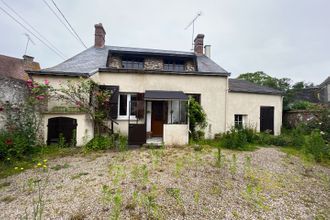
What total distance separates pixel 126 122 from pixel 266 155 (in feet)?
24.4

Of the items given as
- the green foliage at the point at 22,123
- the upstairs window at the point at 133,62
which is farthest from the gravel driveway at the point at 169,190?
the upstairs window at the point at 133,62

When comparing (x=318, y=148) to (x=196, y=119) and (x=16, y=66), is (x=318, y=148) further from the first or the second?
(x=16, y=66)

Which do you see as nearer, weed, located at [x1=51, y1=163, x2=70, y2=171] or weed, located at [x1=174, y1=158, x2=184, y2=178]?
weed, located at [x1=174, y1=158, x2=184, y2=178]

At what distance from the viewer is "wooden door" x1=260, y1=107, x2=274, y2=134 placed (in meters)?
11.2

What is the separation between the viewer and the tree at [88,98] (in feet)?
24.7

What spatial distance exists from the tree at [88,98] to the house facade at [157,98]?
0.34 m

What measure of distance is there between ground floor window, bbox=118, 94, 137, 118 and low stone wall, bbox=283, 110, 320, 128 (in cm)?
1177

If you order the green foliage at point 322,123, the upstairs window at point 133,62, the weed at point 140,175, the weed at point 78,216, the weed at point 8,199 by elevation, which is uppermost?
the upstairs window at point 133,62

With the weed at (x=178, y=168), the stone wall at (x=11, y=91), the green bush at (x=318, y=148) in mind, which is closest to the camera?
the weed at (x=178, y=168)

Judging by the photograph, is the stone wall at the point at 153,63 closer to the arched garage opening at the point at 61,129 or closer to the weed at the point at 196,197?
the arched garage opening at the point at 61,129

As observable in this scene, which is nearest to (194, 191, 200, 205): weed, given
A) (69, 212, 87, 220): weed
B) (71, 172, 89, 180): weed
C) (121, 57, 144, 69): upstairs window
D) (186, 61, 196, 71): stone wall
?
(69, 212, 87, 220): weed

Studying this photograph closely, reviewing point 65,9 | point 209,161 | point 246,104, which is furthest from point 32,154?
point 246,104

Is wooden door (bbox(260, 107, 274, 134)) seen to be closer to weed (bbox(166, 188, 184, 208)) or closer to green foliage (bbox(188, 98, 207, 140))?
green foliage (bbox(188, 98, 207, 140))

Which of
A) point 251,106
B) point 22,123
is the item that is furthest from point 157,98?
point 251,106
